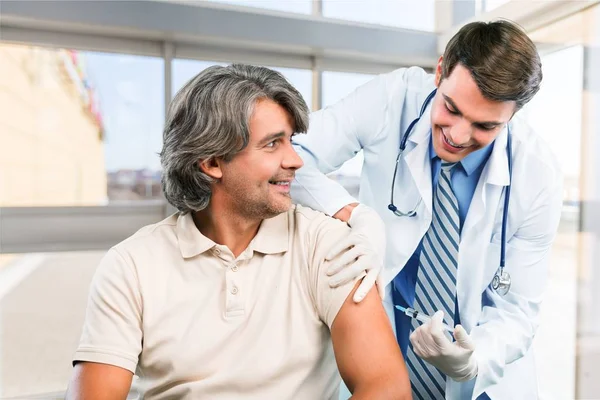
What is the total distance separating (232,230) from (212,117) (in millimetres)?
292

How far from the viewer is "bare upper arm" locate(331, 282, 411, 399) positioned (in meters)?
1.04

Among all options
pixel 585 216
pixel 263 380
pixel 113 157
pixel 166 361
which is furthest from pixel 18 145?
pixel 585 216

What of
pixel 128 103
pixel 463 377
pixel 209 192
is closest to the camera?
pixel 209 192

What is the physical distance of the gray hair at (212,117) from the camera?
1168 millimetres

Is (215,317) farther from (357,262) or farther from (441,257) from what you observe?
(441,257)

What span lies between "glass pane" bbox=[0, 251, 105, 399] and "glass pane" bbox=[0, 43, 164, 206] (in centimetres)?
34

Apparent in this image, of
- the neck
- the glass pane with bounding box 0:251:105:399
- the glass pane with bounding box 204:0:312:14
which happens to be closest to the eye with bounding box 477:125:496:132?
the neck

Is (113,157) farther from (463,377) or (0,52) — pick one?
(463,377)

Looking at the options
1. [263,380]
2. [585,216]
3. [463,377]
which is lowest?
[463,377]

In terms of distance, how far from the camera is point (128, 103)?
247cm

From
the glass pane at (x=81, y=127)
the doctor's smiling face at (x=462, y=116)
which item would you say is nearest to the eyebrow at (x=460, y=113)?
the doctor's smiling face at (x=462, y=116)

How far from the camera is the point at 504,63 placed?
3.84ft

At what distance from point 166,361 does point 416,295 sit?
31.4 inches

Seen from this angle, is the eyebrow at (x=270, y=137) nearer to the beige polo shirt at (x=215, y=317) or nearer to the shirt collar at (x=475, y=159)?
the beige polo shirt at (x=215, y=317)
